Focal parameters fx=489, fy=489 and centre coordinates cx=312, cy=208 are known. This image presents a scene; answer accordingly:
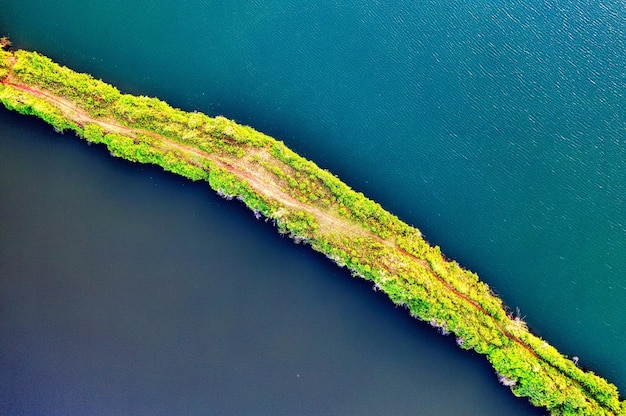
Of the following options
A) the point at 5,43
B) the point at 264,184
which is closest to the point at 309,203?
the point at 264,184

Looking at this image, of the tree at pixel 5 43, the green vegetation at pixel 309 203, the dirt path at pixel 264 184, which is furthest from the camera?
the tree at pixel 5 43

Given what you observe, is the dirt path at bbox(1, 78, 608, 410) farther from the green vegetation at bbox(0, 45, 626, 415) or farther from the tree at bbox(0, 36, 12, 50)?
the tree at bbox(0, 36, 12, 50)

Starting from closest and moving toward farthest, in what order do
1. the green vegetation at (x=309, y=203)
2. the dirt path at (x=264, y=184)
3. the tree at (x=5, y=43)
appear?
the green vegetation at (x=309, y=203), the dirt path at (x=264, y=184), the tree at (x=5, y=43)

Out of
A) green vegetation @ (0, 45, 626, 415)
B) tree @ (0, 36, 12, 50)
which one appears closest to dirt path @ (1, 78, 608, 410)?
green vegetation @ (0, 45, 626, 415)

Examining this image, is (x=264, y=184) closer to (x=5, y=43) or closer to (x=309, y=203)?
(x=309, y=203)

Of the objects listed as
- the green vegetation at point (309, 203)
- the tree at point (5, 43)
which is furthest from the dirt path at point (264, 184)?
the tree at point (5, 43)

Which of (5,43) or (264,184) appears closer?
(264,184)

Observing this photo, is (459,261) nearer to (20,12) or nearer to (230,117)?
(230,117)

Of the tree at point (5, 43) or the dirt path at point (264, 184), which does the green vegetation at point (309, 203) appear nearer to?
the dirt path at point (264, 184)
